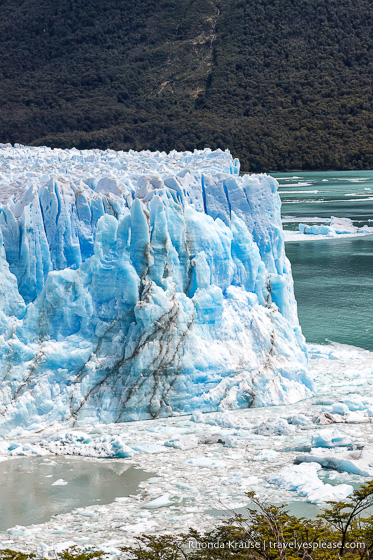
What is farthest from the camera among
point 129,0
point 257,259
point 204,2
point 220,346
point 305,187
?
point 129,0

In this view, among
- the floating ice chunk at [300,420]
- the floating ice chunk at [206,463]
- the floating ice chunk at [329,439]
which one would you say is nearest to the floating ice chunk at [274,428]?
the floating ice chunk at [300,420]

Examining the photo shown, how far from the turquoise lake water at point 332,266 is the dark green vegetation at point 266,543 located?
26.2ft

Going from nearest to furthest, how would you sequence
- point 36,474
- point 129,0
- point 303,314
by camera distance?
point 36,474 → point 303,314 → point 129,0

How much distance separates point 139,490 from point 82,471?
836 millimetres

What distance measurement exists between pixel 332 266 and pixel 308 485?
16.5m

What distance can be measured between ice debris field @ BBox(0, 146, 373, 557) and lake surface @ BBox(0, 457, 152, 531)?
0.19 meters

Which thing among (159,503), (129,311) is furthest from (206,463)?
(129,311)

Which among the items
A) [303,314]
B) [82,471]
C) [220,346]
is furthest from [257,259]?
[303,314]

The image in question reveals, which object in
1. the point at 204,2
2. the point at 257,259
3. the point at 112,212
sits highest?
the point at 204,2

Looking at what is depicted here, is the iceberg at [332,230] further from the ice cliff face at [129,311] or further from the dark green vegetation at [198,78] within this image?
the dark green vegetation at [198,78]

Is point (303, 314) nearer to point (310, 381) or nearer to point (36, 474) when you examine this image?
point (310, 381)

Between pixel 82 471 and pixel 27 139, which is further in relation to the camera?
pixel 27 139

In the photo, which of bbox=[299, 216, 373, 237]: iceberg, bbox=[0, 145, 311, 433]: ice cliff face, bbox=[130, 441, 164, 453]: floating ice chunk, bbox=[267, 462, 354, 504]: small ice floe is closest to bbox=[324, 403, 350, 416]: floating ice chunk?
bbox=[0, 145, 311, 433]: ice cliff face

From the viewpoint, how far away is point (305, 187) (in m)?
49.1
